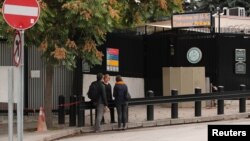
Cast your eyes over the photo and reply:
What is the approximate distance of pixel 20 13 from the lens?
9.74 metres

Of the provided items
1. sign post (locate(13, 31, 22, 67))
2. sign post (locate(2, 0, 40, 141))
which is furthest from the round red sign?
sign post (locate(13, 31, 22, 67))

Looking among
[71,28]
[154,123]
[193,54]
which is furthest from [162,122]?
[193,54]

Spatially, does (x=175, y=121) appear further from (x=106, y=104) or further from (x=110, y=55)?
(x=110, y=55)

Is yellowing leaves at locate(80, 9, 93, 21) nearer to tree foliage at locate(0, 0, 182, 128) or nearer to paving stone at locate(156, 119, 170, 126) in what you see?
tree foliage at locate(0, 0, 182, 128)

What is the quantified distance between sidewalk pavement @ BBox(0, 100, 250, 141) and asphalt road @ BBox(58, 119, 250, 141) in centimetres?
55

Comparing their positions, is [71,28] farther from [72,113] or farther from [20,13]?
[20,13]

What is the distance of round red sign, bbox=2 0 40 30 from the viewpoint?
9688 millimetres

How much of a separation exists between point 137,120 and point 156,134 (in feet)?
11.5

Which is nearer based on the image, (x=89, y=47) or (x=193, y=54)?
(x=89, y=47)

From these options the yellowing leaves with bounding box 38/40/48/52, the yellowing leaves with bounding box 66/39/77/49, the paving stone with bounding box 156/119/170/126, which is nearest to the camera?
the yellowing leaves with bounding box 38/40/48/52

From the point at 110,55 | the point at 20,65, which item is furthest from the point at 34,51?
the point at 20,65

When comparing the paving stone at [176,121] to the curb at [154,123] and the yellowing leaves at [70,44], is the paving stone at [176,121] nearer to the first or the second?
the curb at [154,123]

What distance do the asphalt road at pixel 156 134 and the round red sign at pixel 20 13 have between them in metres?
5.68

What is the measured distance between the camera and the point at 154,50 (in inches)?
1003
